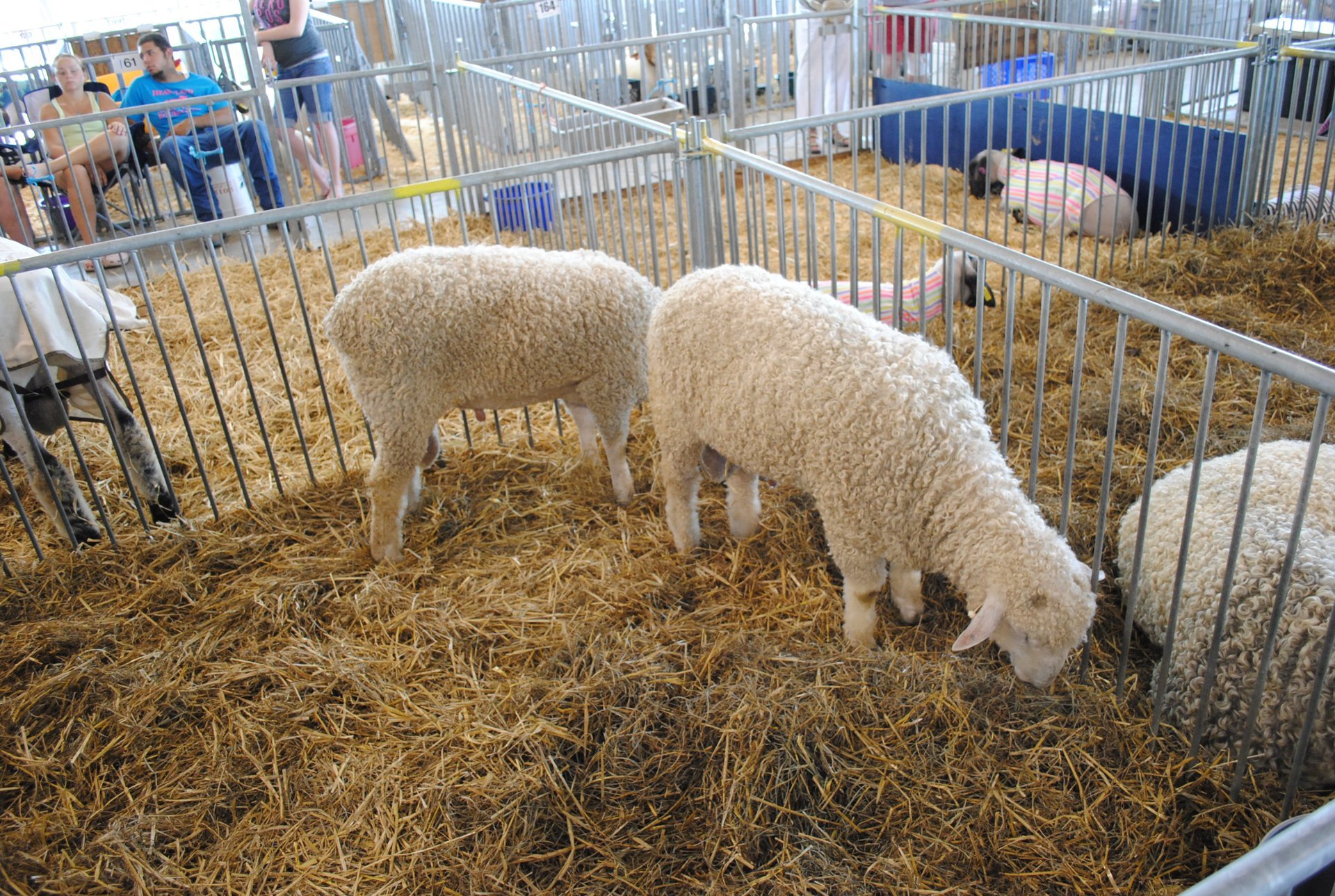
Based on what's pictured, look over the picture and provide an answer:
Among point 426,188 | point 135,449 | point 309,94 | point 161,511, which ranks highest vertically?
point 309,94

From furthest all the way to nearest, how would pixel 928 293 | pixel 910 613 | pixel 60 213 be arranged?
1. pixel 60 213
2. pixel 928 293
3. pixel 910 613

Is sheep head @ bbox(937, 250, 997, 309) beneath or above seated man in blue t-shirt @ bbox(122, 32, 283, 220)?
beneath

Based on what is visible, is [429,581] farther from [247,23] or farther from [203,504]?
[247,23]

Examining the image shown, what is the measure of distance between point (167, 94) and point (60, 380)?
594 cm

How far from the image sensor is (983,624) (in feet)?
8.85

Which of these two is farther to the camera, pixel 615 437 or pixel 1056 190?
pixel 1056 190

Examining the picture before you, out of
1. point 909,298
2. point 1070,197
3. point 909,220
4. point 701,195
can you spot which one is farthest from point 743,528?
point 1070,197

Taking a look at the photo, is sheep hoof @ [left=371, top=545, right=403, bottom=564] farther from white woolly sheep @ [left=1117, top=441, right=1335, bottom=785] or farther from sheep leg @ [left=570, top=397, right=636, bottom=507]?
white woolly sheep @ [left=1117, top=441, right=1335, bottom=785]

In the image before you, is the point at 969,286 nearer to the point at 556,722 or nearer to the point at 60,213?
the point at 556,722

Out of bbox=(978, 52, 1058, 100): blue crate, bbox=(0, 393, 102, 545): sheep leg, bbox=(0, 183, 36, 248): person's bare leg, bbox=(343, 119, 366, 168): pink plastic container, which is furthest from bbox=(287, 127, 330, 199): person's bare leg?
bbox=(978, 52, 1058, 100): blue crate

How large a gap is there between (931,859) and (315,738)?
1906 millimetres

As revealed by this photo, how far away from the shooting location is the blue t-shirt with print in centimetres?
877

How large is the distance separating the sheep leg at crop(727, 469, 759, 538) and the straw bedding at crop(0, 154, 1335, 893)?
0.10 metres

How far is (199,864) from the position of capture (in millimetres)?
2602
